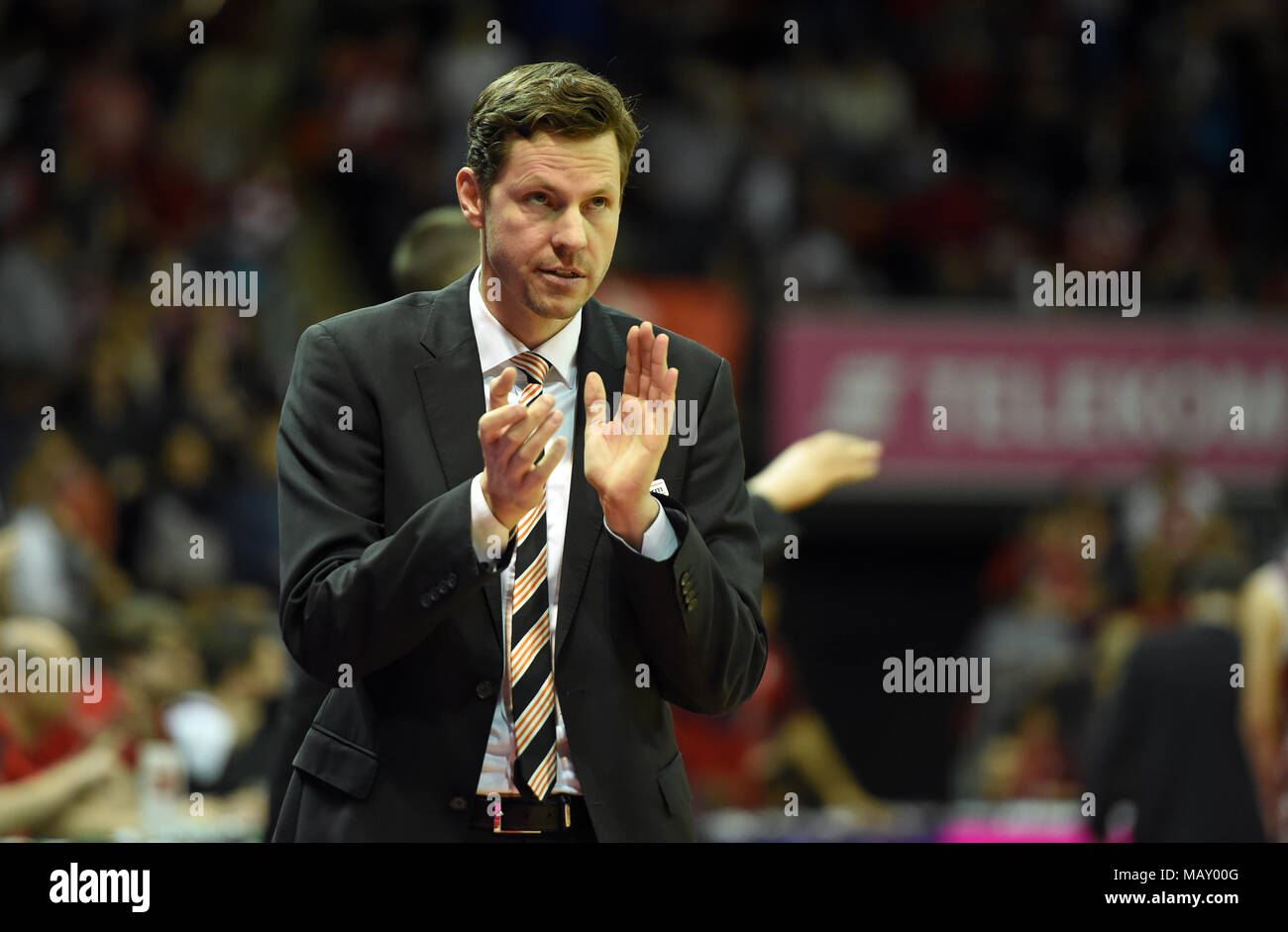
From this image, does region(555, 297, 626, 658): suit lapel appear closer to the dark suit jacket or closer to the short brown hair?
the dark suit jacket

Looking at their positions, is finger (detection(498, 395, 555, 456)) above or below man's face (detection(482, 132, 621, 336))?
below

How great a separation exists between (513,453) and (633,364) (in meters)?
0.27

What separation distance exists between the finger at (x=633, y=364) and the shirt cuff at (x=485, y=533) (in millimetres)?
275

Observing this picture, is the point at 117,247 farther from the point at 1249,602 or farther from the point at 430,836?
the point at 430,836

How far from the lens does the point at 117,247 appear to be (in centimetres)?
878

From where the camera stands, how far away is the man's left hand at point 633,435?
2.34 metres

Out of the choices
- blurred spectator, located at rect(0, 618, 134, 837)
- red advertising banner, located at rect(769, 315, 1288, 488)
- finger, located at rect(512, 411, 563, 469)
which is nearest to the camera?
finger, located at rect(512, 411, 563, 469)

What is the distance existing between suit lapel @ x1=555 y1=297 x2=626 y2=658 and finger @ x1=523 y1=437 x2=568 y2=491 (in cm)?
14

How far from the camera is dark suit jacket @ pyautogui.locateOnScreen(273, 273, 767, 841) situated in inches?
90.7

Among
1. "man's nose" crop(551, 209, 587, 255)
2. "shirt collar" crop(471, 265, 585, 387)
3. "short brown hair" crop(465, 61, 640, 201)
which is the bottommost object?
"shirt collar" crop(471, 265, 585, 387)

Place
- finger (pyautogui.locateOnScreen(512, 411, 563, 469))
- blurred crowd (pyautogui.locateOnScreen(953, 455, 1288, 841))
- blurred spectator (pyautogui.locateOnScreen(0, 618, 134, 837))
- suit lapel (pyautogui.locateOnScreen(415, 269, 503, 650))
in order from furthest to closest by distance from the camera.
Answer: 1. blurred crowd (pyautogui.locateOnScreen(953, 455, 1288, 841))
2. blurred spectator (pyautogui.locateOnScreen(0, 618, 134, 837))
3. suit lapel (pyautogui.locateOnScreen(415, 269, 503, 650))
4. finger (pyautogui.locateOnScreen(512, 411, 563, 469))

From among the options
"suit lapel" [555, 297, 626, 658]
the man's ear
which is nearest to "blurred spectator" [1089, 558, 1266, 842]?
"suit lapel" [555, 297, 626, 658]
